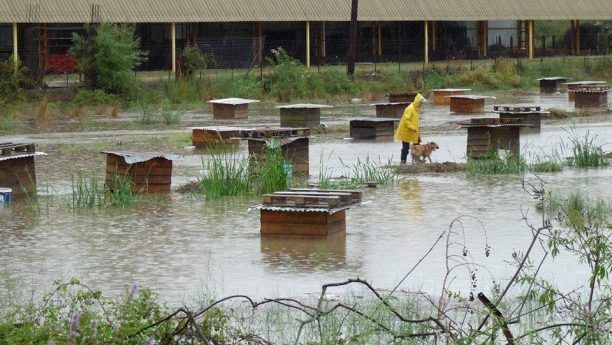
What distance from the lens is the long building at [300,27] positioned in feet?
154

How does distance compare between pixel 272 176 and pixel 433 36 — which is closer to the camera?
pixel 272 176

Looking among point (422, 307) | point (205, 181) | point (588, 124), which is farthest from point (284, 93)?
point (422, 307)

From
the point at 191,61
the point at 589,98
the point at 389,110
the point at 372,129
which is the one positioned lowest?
the point at 372,129

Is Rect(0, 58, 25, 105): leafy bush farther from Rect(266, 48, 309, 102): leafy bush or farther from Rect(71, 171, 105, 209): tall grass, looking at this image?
Rect(71, 171, 105, 209): tall grass

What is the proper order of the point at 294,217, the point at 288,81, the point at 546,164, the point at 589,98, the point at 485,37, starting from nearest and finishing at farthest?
the point at 294,217 < the point at 546,164 < the point at 589,98 < the point at 288,81 < the point at 485,37

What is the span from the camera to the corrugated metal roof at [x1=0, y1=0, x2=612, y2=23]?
46.5 meters

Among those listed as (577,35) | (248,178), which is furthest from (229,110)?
(577,35)

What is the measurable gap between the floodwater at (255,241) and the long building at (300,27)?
77.8 feet

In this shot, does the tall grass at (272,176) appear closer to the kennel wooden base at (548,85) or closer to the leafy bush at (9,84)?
the leafy bush at (9,84)

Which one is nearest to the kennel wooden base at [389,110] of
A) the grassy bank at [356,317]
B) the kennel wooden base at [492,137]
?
the kennel wooden base at [492,137]

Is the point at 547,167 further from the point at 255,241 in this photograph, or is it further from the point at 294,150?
the point at 255,241

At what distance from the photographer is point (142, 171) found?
19766 mm

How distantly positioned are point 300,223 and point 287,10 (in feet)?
126

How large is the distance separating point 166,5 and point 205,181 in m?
31.5
